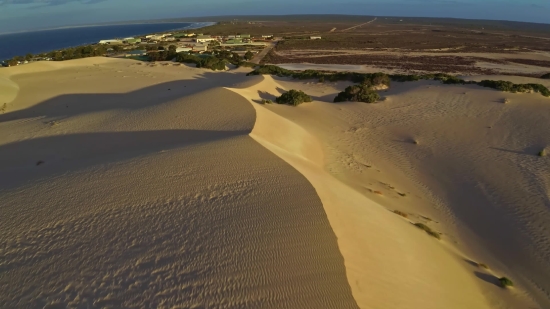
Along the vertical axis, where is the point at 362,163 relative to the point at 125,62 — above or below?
below

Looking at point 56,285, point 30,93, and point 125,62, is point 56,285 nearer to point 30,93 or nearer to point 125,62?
point 30,93

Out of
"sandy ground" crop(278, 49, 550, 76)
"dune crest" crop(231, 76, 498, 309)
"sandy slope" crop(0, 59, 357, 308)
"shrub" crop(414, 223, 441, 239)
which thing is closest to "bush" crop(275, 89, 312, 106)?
"sandy slope" crop(0, 59, 357, 308)

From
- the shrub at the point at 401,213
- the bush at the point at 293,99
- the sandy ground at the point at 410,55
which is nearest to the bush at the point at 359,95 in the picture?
the bush at the point at 293,99

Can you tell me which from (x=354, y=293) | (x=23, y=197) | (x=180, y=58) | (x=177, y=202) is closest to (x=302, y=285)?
(x=354, y=293)

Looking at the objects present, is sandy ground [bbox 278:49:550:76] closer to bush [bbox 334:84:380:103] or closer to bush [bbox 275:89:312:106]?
bush [bbox 334:84:380:103]

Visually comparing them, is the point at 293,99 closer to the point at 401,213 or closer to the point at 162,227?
the point at 401,213
